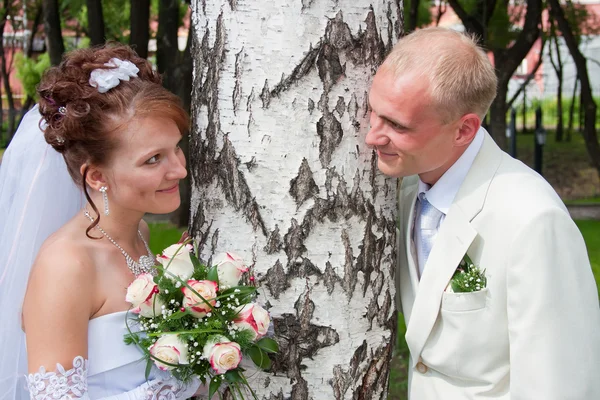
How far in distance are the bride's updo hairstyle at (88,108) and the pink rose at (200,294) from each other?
514 mm

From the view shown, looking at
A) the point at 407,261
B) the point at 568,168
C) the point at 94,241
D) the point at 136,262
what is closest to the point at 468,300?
the point at 407,261

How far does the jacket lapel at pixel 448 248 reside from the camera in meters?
2.57

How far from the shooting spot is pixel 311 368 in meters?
2.52

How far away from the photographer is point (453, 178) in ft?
8.89

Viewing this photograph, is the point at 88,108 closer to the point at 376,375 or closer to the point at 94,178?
the point at 94,178

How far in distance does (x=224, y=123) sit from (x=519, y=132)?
924 inches

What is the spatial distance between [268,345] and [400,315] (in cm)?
490

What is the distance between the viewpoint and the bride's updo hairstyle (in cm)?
248

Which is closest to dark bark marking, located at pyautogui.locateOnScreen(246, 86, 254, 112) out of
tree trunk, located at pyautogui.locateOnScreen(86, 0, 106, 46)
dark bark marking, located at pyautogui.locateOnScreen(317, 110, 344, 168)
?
dark bark marking, located at pyautogui.locateOnScreen(317, 110, 344, 168)

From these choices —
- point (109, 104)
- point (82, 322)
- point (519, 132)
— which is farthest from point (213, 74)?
point (519, 132)

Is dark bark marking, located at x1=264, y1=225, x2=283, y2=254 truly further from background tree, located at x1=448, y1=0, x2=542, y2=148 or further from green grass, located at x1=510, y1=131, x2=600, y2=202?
green grass, located at x1=510, y1=131, x2=600, y2=202

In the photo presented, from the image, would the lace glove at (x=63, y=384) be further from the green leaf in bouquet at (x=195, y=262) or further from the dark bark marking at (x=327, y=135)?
the dark bark marking at (x=327, y=135)

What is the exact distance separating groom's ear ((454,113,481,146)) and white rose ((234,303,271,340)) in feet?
2.99


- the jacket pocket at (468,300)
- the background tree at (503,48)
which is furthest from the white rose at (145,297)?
the background tree at (503,48)
